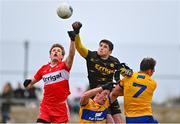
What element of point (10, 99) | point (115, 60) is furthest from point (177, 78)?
point (115, 60)

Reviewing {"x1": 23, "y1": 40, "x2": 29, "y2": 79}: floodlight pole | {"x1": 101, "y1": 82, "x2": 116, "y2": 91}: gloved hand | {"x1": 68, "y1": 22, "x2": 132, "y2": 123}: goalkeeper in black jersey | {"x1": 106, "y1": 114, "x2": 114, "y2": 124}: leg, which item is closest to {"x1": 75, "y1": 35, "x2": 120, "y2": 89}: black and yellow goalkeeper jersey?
{"x1": 68, "y1": 22, "x2": 132, "y2": 123}: goalkeeper in black jersey

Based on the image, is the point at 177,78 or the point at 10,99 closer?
the point at 10,99

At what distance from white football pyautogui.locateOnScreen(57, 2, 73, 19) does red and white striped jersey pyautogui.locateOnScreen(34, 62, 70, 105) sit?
843 mm

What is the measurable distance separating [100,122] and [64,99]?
81 centimetres

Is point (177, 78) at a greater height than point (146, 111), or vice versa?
point (177, 78)

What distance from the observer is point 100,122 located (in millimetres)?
12086

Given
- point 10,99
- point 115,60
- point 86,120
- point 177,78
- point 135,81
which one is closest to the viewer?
point 135,81

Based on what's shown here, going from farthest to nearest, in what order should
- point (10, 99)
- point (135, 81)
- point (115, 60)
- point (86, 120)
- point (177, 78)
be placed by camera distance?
point (177, 78), point (10, 99), point (115, 60), point (86, 120), point (135, 81)

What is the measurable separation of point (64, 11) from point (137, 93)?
2.05 meters

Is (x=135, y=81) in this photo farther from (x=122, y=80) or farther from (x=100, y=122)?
(x=100, y=122)

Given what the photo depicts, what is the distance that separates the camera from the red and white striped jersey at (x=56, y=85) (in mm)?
12320

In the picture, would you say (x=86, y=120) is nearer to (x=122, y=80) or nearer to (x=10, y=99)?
(x=122, y=80)

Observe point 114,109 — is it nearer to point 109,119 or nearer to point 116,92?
point 109,119

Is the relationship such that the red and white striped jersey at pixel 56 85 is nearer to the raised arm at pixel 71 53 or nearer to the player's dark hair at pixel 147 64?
the raised arm at pixel 71 53
